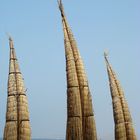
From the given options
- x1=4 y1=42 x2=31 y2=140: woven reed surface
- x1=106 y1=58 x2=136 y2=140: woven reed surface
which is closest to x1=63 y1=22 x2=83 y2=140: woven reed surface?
x1=4 y1=42 x2=31 y2=140: woven reed surface

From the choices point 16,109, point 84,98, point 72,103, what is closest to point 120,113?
point 84,98

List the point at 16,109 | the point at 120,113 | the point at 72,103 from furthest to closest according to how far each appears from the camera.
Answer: the point at 120,113
the point at 72,103
the point at 16,109

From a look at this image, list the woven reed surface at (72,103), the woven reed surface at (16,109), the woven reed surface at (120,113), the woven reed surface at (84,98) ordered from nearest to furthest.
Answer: the woven reed surface at (16,109) → the woven reed surface at (72,103) → the woven reed surface at (84,98) → the woven reed surface at (120,113)

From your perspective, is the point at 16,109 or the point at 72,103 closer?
the point at 16,109

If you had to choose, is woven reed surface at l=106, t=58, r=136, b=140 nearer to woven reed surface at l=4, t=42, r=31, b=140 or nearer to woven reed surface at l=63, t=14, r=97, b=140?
woven reed surface at l=63, t=14, r=97, b=140

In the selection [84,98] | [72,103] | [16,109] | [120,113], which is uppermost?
[84,98]

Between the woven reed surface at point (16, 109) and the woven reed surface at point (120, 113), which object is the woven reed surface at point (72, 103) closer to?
the woven reed surface at point (16, 109)

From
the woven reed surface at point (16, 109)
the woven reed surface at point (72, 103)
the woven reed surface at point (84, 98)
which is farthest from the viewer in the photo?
the woven reed surface at point (84, 98)

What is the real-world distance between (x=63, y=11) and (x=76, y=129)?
10.7 meters

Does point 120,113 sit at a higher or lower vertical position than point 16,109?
higher

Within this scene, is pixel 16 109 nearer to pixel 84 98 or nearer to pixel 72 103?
pixel 72 103

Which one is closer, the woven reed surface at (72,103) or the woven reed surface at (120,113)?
the woven reed surface at (72,103)

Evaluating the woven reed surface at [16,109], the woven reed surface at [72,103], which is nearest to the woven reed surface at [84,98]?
the woven reed surface at [72,103]

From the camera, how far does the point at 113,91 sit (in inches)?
1521
